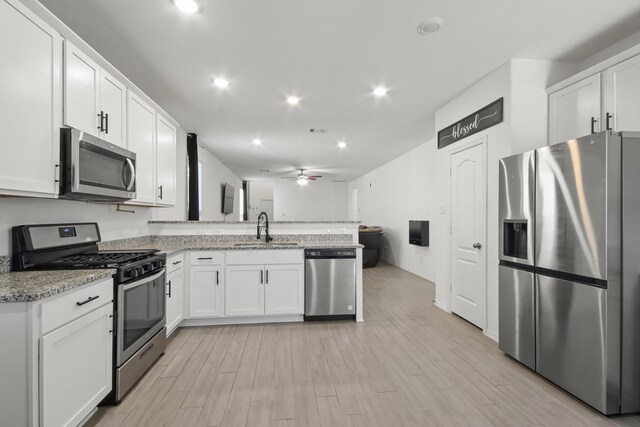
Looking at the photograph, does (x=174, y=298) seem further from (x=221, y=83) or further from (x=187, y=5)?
(x=187, y=5)

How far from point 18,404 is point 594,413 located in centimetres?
316

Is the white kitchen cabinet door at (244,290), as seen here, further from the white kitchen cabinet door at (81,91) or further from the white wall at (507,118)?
the white wall at (507,118)

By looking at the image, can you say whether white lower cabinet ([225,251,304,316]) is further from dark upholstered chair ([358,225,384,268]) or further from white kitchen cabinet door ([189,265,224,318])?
dark upholstered chair ([358,225,384,268])

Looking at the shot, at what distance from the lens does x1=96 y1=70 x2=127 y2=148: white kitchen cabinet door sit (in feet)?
7.55

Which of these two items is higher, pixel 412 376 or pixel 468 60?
pixel 468 60

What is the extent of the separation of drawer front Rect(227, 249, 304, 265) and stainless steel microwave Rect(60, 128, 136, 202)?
3.95ft

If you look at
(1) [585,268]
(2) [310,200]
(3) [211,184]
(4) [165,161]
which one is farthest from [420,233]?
(2) [310,200]

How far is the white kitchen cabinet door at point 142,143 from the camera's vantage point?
273 centimetres

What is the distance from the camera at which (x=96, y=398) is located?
5.87 feet

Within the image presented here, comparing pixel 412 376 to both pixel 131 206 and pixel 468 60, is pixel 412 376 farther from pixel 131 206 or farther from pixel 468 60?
pixel 131 206

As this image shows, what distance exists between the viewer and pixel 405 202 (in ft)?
22.7

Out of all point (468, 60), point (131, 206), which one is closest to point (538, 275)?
point (468, 60)

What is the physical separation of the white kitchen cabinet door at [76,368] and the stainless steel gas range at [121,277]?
108 millimetres

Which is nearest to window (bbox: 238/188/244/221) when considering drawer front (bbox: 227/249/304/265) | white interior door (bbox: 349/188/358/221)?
white interior door (bbox: 349/188/358/221)
